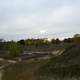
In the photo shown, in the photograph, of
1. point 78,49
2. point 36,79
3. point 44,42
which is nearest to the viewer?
point 36,79

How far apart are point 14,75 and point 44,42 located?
110 m

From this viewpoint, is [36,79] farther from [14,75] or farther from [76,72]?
[14,75]

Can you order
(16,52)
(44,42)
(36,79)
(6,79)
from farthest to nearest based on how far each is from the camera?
1. (44,42)
2. (16,52)
3. (6,79)
4. (36,79)

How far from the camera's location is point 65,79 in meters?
24.3

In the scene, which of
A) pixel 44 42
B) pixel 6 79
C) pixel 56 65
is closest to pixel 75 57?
pixel 56 65

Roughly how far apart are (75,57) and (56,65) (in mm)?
2668

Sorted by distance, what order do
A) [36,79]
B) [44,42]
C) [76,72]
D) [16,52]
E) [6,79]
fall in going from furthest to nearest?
1. [44,42]
2. [16,52]
3. [6,79]
4. [36,79]
5. [76,72]

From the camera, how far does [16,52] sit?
77438 mm

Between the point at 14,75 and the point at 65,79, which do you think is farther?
the point at 14,75

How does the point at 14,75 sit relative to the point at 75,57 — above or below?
below

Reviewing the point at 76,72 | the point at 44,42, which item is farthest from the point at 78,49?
the point at 44,42

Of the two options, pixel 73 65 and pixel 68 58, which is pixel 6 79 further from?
pixel 73 65

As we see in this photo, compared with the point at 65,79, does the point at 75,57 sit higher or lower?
higher

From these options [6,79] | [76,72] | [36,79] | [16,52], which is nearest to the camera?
[76,72]
